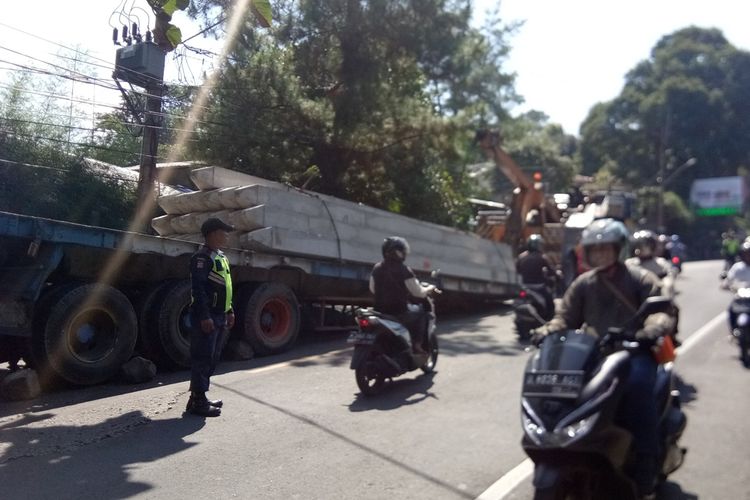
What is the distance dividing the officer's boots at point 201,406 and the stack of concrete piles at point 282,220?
3.29 metres

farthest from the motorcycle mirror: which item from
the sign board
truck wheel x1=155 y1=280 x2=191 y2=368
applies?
the sign board

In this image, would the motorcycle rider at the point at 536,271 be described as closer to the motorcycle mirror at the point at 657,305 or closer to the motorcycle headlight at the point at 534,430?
the motorcycle mirror at the point at 657,305

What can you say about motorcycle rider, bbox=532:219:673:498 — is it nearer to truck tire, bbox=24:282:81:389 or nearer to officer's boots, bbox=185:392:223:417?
officer's boots, bbox=185:392:223:417

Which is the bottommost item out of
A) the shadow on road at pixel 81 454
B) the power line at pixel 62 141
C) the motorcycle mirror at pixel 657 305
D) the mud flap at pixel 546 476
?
the shadow on road at pixel 81 454

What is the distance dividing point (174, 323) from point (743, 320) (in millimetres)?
7184

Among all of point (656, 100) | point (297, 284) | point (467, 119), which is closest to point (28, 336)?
point (297, 284)

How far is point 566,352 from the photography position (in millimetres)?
4109

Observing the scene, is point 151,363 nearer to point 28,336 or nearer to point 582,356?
point 28,336

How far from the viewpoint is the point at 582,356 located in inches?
160

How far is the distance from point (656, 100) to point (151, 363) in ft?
169

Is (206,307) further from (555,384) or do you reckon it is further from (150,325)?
(555,384)

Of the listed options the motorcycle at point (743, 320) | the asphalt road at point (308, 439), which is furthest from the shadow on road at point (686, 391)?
the motorcycle at point (743, 320)

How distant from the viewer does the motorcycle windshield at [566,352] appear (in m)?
4.05

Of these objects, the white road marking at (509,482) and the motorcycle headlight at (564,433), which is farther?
the white road marking at (509,482)
